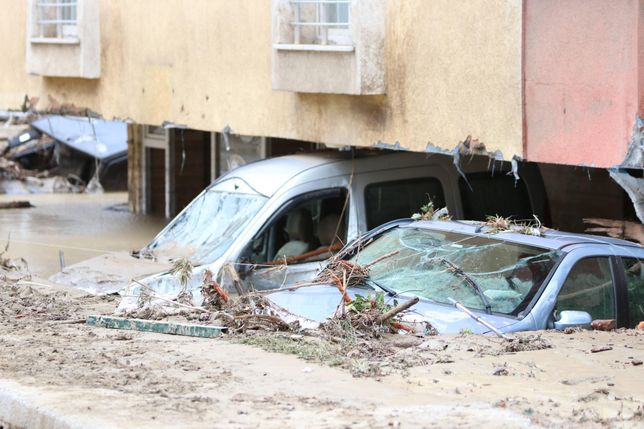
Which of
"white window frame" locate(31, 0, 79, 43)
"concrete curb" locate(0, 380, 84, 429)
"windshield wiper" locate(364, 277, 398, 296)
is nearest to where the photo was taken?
"concrete curb" locate(0, 380, 84, 429)

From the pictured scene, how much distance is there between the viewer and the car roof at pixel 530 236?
26.2 ft

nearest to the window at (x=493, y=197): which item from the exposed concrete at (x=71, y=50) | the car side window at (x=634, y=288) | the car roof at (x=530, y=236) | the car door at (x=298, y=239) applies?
the car door at (x=298, y=239)

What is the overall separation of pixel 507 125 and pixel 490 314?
2.90 metres

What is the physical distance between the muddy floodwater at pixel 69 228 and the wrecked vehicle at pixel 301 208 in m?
3.05

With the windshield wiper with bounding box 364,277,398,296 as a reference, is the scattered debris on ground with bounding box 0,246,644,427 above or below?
below

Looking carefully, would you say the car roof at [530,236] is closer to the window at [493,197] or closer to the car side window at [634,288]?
the car side window at [634,288]

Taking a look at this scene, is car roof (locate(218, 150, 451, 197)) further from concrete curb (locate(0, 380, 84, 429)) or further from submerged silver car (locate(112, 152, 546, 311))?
concrete curb (locate(0, 380, 84, 429))

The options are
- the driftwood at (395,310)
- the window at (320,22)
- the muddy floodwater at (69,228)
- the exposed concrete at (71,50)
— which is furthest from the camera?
the exposed concrete at (71,50)

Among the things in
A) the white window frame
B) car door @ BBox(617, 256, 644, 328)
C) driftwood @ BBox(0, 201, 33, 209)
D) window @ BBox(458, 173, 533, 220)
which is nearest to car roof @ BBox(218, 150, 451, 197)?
window @ BBox(458, 173, 533, 220)

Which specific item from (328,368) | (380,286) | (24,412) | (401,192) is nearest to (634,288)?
(380,286)

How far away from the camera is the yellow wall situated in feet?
33.5

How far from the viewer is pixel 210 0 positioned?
1396cm

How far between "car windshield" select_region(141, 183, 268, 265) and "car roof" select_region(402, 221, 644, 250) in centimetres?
229

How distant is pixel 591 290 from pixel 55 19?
37.9ft
